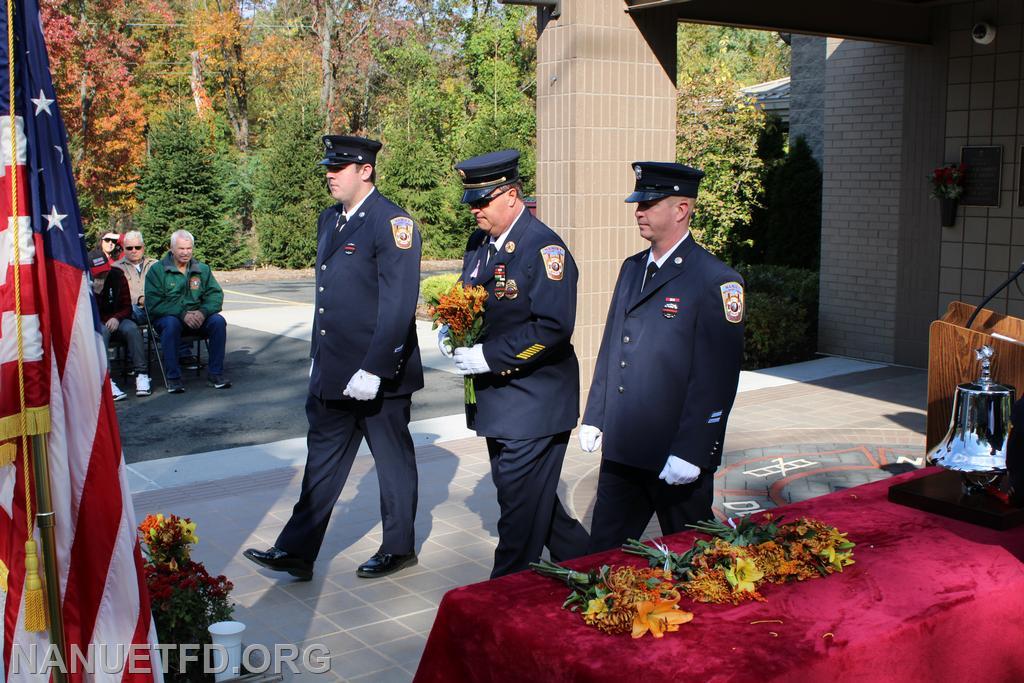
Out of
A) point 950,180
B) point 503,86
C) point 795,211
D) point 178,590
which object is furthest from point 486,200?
point 503,86

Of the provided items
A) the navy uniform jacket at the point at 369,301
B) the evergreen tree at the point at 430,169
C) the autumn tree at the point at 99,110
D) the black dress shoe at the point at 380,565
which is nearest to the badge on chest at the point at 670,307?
the navy uniform jacket at the point at 369,301

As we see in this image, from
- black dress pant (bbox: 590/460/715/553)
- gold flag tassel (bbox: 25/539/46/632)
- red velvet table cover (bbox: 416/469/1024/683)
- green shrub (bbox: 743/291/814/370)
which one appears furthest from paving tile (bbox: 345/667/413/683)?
green shrub (bbox: 743/291/814/370)

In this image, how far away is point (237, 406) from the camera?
1012 cm

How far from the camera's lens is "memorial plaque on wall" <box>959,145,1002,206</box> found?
35.3 feet

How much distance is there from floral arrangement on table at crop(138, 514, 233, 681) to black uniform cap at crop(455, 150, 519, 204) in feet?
6.02

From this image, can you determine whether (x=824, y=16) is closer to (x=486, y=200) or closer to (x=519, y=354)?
(x=486, y=200)

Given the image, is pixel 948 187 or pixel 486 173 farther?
pixel 948 187

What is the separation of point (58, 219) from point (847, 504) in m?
2.67

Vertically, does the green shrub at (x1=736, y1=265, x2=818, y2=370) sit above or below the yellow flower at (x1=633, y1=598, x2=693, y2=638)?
below

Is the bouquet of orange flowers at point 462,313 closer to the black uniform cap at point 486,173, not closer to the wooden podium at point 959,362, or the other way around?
the black uniform cap at point 486,173

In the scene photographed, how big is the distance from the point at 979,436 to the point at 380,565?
121 inches

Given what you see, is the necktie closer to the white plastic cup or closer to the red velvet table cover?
the red velvet table cover

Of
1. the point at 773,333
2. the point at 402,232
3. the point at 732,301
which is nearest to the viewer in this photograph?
the point at 732,301

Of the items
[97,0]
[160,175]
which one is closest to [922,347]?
[160,175]
